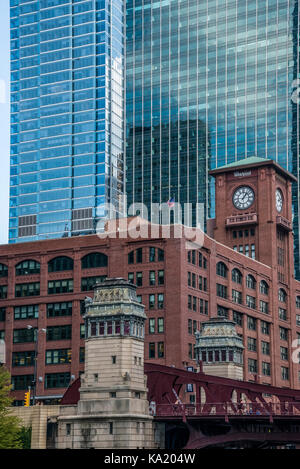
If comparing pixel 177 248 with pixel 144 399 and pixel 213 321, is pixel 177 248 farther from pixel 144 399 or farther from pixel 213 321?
pixel 144 399

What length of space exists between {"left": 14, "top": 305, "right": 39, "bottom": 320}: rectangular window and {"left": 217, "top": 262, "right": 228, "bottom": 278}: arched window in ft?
89.5

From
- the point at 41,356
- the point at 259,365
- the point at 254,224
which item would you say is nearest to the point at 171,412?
the point at 41,356

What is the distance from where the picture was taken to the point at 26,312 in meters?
128

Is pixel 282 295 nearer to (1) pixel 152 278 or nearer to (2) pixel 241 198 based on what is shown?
(2) pixel 241 198

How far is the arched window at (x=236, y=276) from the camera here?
456 feet

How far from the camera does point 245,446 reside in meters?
93.1

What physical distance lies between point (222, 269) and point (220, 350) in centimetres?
3635

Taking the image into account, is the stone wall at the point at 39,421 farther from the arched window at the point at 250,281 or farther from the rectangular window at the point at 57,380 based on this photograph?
the arched window at the point at 250,281

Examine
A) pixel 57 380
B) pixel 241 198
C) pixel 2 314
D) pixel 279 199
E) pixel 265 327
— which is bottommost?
pixel 57 380

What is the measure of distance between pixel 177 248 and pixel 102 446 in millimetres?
47571

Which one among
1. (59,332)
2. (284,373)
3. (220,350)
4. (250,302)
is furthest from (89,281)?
(284,373)

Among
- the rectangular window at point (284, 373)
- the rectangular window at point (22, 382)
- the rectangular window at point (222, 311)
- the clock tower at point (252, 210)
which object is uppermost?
the clock tower at point (252, 210)

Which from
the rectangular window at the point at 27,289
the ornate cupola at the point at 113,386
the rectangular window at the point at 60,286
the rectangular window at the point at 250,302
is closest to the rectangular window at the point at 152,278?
the rectangular window at the point at 60,286

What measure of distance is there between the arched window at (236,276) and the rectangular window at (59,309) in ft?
88.9
